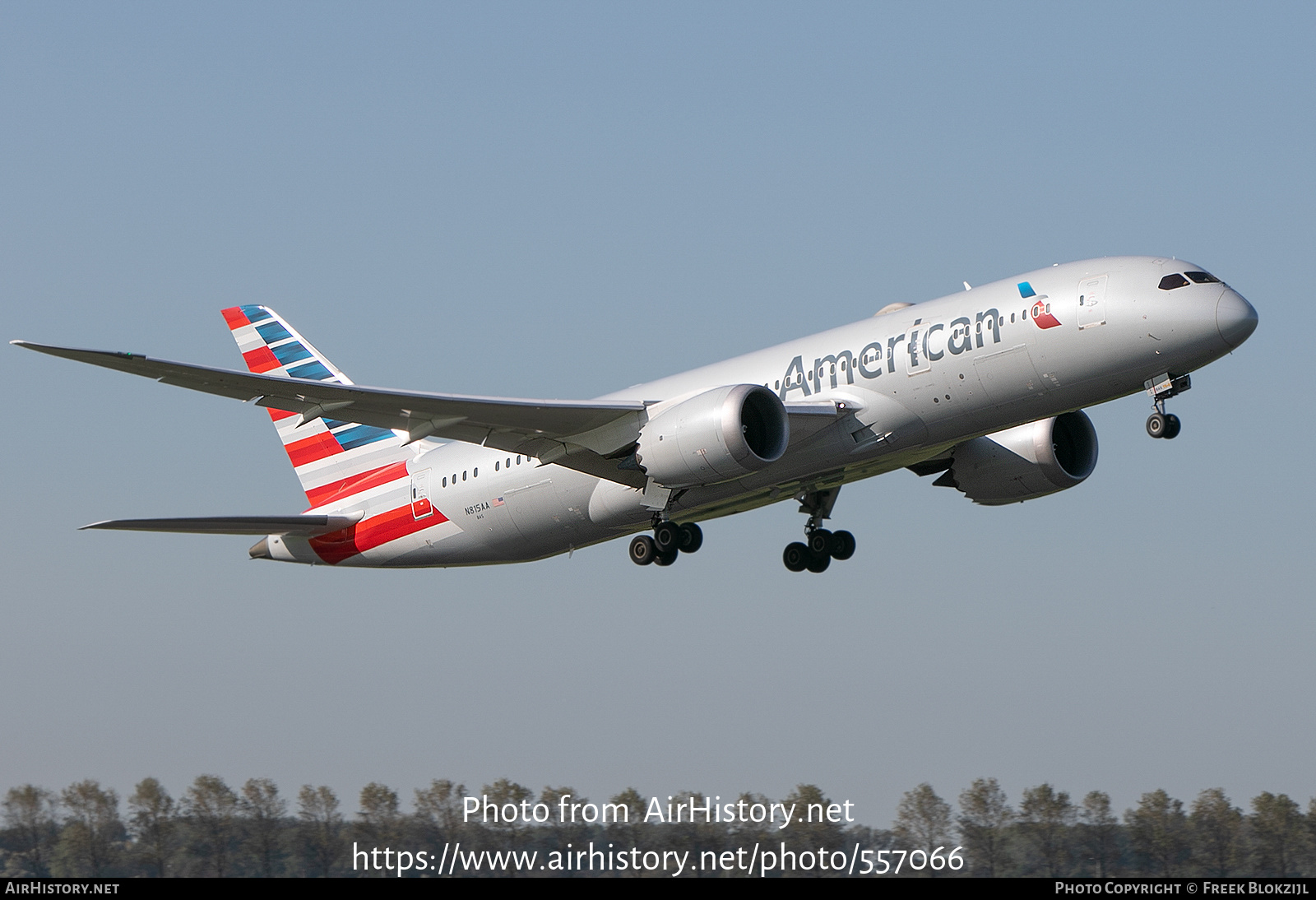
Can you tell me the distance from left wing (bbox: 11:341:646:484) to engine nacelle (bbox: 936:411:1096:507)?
28.6 feet

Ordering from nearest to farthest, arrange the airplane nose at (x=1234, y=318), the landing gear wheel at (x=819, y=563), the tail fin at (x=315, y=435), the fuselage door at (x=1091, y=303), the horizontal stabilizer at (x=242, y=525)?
the airplane nose at (x=1234, y=318) < the fuselage door at (x=1091, y=303) < the horizontal stabilizer at (x=242, y=525) < the landing gear wheel at (x=819, y=563) < the tail fin at (x=315, y=435)

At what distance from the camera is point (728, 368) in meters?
34.9

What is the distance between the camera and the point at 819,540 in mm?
39250

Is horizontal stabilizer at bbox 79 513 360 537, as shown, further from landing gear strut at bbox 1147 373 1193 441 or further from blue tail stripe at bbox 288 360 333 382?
landing gear strut at bbox 1147 373 1193 441

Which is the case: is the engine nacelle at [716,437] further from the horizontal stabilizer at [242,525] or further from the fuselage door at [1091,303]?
the horizontal stabilizer at [242,525]

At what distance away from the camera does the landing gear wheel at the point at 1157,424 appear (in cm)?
3041

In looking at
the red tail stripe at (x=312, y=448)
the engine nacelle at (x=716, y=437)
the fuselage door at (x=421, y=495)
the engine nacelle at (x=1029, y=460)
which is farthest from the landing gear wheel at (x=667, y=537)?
the red tail stripe at (x=312, y=448)

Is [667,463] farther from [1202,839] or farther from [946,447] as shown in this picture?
[1202,839]

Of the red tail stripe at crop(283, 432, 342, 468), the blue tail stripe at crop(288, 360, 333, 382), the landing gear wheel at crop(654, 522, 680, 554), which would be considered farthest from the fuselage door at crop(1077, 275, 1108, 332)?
the blue tail stripe at crop(288, 360, 333, 382)

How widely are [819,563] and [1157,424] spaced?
10991mm

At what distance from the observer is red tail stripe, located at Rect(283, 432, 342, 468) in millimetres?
42125

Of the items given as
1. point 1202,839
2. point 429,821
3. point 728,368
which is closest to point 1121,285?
point 728,368

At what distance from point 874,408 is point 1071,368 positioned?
13.3 ft

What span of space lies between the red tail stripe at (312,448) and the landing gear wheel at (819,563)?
42.2 ft
